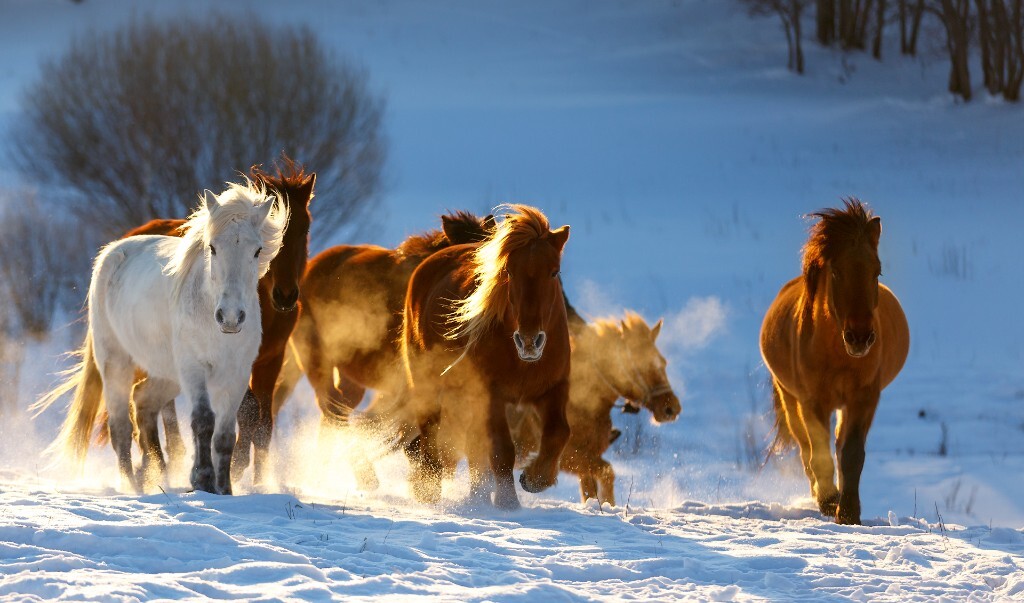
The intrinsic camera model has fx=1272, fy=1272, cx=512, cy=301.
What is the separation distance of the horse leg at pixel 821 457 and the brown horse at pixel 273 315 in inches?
134

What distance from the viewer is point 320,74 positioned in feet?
92.2

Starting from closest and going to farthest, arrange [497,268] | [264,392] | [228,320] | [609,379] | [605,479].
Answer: [228,320] → [497,268] → [264,392] → [605,479] → [609,379]

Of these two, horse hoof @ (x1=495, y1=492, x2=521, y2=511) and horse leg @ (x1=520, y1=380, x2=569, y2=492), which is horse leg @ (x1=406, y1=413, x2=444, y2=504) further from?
horse leg @ (x1=520, y1=380, x2=569, y2=492)

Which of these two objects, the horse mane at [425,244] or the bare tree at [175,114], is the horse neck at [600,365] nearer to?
the horse mane at [425,244]

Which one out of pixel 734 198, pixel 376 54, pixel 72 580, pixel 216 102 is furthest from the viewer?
pixel 376 54

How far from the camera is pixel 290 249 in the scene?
A: 791 centimetres

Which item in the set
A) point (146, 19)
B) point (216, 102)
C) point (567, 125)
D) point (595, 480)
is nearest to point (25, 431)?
point (595, 480)

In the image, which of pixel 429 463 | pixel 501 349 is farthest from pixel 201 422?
pixel 429 463

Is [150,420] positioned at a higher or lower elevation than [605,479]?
higher

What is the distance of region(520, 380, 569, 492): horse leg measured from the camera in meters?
7.31

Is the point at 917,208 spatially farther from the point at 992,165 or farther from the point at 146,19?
the point at 146,19

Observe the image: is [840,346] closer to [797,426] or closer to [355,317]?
[797,426]

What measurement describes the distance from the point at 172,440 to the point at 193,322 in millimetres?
2357

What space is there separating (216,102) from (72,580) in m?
23.6
